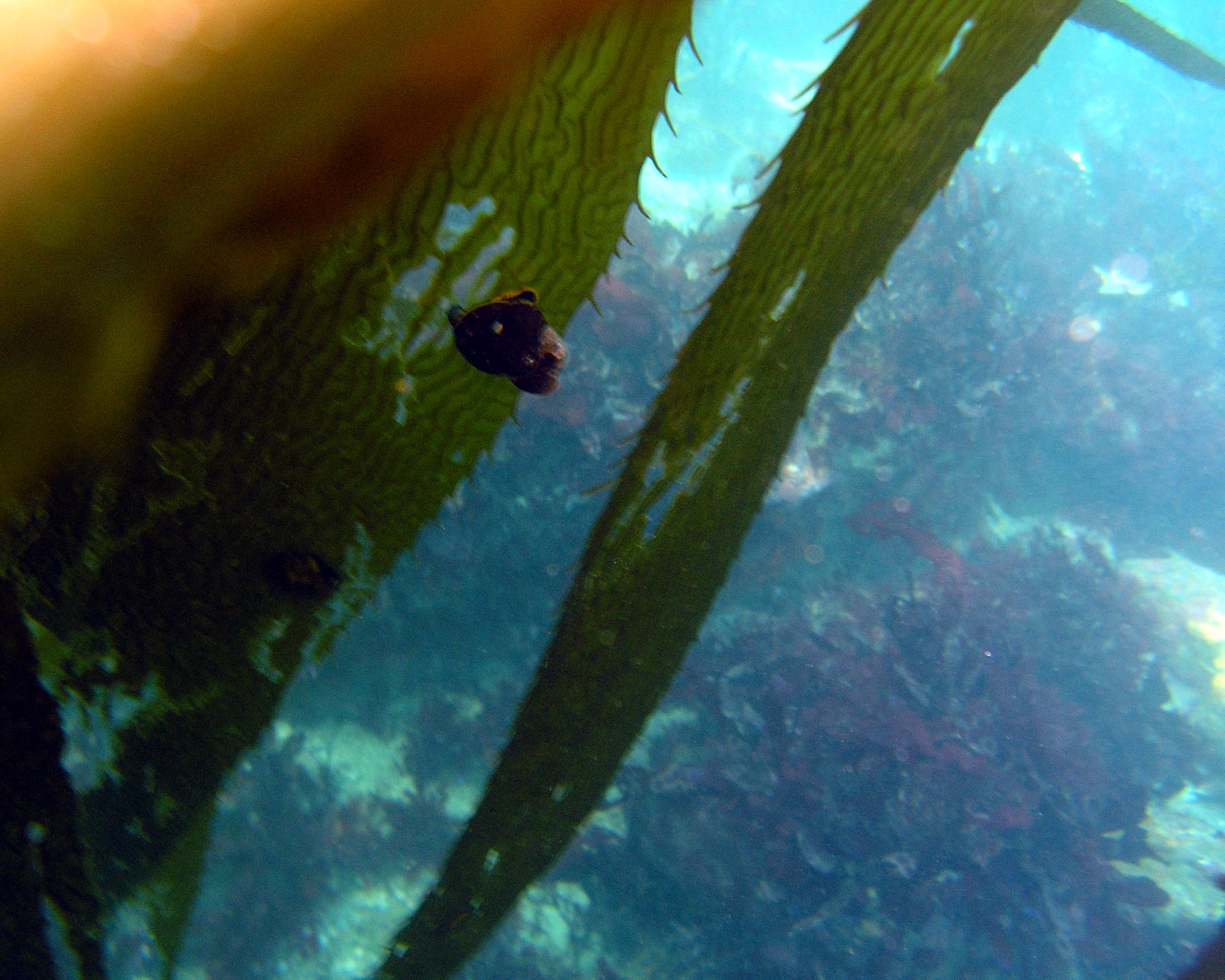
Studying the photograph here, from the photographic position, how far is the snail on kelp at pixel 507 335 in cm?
87

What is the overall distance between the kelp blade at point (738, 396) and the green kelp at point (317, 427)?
0.28 meters

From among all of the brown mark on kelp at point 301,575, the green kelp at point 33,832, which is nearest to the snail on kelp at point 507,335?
the brown mark on kelp at point 301,575

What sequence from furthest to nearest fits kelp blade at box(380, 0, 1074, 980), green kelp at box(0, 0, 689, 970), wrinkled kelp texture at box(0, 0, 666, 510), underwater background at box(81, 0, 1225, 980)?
underwater background at box(81, 0, 1225, 980)
kelp blade at box(380, 0, 1074, 980)
green kelp at box(0, 0, 689, 970)
wrinkled kelp texture at box(0, 0, 666, 510)

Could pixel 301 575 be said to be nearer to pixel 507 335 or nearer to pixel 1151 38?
pixel 507 335

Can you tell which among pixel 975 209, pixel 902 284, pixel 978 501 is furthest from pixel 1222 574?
pixel 902 284

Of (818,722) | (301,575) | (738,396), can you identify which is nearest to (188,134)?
(301,575)

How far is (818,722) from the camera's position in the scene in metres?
5.50

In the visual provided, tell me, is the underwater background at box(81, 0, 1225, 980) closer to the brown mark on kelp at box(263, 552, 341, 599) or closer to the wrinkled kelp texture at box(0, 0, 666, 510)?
the brown mark on kelp at box(263, 552, 341, 599)

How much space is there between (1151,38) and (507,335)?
654 cm

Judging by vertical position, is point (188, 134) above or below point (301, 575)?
above

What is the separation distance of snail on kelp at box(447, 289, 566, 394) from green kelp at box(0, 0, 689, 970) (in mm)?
38

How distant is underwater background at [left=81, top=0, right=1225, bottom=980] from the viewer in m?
5.11

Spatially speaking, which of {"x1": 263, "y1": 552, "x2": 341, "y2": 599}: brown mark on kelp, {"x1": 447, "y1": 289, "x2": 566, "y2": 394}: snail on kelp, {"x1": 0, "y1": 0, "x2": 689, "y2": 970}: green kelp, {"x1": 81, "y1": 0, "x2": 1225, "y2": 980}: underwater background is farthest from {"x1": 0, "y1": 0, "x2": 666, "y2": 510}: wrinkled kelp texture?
{"x1": 81, "y1": 0, "x2": 1225, "y2": 980}: underwater background

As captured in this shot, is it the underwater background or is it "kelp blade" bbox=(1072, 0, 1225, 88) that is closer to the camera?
"kelp blade" bbox=(1072, 0, 1225, 88)
